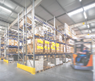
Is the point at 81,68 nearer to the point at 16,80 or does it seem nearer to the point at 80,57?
the point at 80,57

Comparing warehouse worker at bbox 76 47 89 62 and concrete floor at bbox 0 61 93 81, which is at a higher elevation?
warehouse worker at bbox 76 47 89 62

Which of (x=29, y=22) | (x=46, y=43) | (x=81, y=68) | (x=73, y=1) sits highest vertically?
(x=73, y=1)

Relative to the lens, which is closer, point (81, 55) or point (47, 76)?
point (47, 76)

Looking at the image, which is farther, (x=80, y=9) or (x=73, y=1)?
(x=80, y=9)

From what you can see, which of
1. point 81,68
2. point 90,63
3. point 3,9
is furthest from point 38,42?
point 3,9

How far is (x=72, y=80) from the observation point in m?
2.80

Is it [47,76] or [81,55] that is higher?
[81,55]

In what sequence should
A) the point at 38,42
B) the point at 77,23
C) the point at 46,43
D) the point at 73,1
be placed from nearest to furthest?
1. the point at 38,42
2. the point at 46,43
3. the point at 73,1
4. the point at 77,23

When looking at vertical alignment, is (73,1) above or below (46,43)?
above

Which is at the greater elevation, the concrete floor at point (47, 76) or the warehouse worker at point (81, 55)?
the warehouse worker at point (81, 55)

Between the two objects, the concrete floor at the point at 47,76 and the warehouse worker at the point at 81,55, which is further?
the warehouse worker at the point at 81,55

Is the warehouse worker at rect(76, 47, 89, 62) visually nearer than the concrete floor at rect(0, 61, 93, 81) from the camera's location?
No

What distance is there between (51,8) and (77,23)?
5087mm

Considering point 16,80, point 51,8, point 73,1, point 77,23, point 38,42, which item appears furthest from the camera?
point 77,23
